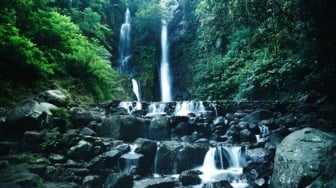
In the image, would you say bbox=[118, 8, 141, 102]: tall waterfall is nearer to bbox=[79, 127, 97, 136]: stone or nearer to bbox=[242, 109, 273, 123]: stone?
bbox=[242, 109, 273, 123]: stone

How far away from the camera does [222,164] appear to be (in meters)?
7.50

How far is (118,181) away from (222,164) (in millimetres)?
2846

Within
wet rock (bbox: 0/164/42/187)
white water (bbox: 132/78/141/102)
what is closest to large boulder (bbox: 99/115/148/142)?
wet rock (bbox: 0/164/42/187)

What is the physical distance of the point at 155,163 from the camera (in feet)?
24.1

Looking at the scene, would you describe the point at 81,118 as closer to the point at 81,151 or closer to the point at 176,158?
Answer: the point at 81,151

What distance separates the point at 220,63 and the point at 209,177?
40.4 ft

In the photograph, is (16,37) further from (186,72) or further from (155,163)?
(186,72)

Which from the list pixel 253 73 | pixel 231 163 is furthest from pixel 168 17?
pixel 231 163

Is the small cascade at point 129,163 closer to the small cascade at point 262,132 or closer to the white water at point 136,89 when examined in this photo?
the small cascade at point 262,132

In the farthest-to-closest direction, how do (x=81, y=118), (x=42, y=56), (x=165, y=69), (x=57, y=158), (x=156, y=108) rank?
1. (x=165, y=69)
2. (x=156, y=108)
3. (x=42, y=56)
4. (x=81, y=118)
5. (x=57, y=158)

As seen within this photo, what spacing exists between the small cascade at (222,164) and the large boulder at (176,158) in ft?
0.69

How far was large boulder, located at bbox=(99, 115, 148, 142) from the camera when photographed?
8.68m

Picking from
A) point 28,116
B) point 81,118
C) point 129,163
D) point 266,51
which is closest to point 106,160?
point 129,163

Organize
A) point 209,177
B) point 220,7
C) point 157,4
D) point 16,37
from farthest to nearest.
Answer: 1. point 157,4
2. point 220,7
3. point 16,37
4. point 209,177
